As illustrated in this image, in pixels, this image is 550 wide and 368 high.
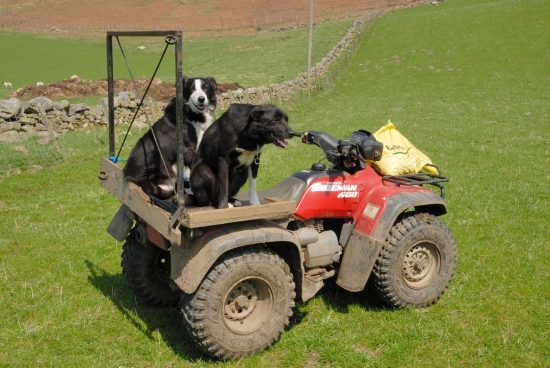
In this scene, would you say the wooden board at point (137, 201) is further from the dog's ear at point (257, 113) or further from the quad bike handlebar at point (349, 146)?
the quad bike handlebar at point (349, 146)

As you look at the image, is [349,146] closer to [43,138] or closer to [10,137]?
[43,138]

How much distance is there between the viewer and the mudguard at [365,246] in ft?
14.5

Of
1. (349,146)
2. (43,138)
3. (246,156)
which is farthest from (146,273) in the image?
(43,138)

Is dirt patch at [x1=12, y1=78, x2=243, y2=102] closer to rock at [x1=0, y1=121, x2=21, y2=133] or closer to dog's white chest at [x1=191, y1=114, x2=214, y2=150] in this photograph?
rock at [x1=0, y1=121, x2=21, y2=133]

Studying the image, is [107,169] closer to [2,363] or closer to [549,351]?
[2,363]

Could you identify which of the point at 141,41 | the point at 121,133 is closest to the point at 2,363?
the point at 121,133

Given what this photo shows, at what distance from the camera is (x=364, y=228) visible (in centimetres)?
451

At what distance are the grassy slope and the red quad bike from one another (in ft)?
65.8

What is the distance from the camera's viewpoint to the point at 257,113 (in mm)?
3934

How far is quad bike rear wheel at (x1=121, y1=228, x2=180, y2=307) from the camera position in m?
4.73

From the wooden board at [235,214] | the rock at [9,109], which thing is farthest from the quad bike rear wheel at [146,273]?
the rock at [9,109]

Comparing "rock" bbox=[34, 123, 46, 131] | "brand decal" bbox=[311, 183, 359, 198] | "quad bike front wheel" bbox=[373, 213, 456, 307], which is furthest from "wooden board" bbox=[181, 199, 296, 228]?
"rock" bbox=[34, 123, 46, 131]

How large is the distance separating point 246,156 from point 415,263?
1914 millimetres

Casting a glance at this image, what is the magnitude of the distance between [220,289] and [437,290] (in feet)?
7.37
